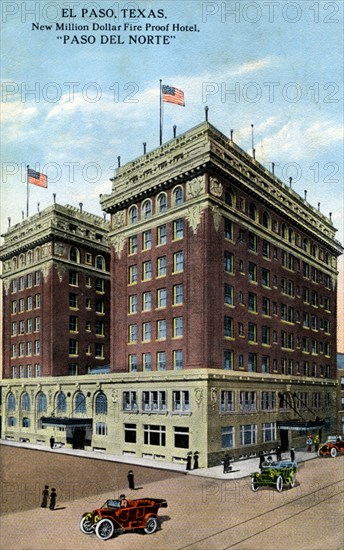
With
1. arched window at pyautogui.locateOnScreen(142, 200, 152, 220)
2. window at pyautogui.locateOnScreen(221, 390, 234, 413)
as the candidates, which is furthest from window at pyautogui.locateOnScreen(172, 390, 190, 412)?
arched window at pyautogui.locateOnScreen(142, 200, 152, 220)

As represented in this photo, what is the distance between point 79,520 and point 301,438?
34.4m

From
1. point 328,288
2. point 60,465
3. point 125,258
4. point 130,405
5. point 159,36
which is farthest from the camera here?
point 328,288

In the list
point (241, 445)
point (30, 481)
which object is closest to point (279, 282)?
point (241, 445)

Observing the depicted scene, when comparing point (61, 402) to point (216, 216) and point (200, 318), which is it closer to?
point (200, 318)

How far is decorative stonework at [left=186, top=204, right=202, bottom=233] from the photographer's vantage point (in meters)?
43.4

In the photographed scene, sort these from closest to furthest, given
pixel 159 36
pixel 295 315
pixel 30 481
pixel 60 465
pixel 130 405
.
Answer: pixel 159 36
pixel 30 481
pixel 60 465
pixel 130 405
pixel 295 315

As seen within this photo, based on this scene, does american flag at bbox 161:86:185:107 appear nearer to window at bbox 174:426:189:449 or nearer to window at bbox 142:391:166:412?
window at bbox 142:391:166:412

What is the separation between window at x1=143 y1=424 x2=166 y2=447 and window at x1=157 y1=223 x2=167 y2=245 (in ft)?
50.5

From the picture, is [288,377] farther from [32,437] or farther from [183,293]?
[32,437]

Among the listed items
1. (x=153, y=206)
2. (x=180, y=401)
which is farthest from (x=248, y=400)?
(x=153, y=206)

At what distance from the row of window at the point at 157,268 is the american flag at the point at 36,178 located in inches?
509

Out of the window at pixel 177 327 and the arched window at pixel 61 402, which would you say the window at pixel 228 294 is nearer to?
the window at pixel 177 327

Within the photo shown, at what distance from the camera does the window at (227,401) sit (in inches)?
1672

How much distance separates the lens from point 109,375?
163 feet
